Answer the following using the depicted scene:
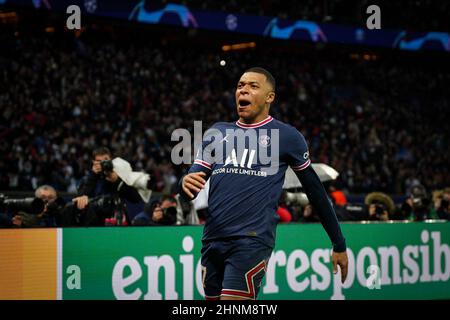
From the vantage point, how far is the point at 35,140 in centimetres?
1720

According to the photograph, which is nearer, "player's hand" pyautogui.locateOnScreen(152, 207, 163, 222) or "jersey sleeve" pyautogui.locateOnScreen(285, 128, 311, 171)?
"jersey sleeve" pyautogui.locateOnScreen(285, 128, 311, 171)

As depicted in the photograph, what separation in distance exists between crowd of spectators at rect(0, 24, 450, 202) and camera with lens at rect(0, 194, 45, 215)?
7.01 metres

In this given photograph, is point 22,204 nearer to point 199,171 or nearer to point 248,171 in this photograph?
point 199,171

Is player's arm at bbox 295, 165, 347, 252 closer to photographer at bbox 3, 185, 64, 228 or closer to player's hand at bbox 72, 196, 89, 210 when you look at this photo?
player's hand at bbox 72, 196, 89, 210

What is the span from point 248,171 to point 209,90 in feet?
66.3

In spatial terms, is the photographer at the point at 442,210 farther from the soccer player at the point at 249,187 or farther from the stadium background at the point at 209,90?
the soccer player at the point at 249,187

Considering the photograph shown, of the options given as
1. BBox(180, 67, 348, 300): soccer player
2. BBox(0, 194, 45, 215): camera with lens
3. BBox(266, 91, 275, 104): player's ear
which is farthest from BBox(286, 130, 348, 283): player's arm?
BBox(0, 194, 45, 215): camera with lens

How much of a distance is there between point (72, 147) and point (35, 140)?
2.83 ft

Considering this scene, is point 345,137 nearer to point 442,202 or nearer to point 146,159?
point 146,159

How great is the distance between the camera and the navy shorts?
4.79m

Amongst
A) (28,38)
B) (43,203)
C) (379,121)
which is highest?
(28,38)

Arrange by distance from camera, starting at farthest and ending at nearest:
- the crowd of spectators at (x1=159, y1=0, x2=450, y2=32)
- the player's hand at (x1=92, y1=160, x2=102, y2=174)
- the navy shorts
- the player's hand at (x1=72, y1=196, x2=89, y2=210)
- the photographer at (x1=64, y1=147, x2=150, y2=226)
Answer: the crowd of spectators at (x1=159, y1=0, x2=450, y2=32), the player's hand at (x1=92, y1=160, x2=102, y2=174), the photographer at (x1=64, y1=147, x2=150, y2=226), the player's hand at (x1=72, y1=196, x2=89, y2=210), the navy shorts

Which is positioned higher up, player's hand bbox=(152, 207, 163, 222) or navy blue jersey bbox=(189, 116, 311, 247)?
navy blue jersey bbox=(189, 116, 311, 247)
